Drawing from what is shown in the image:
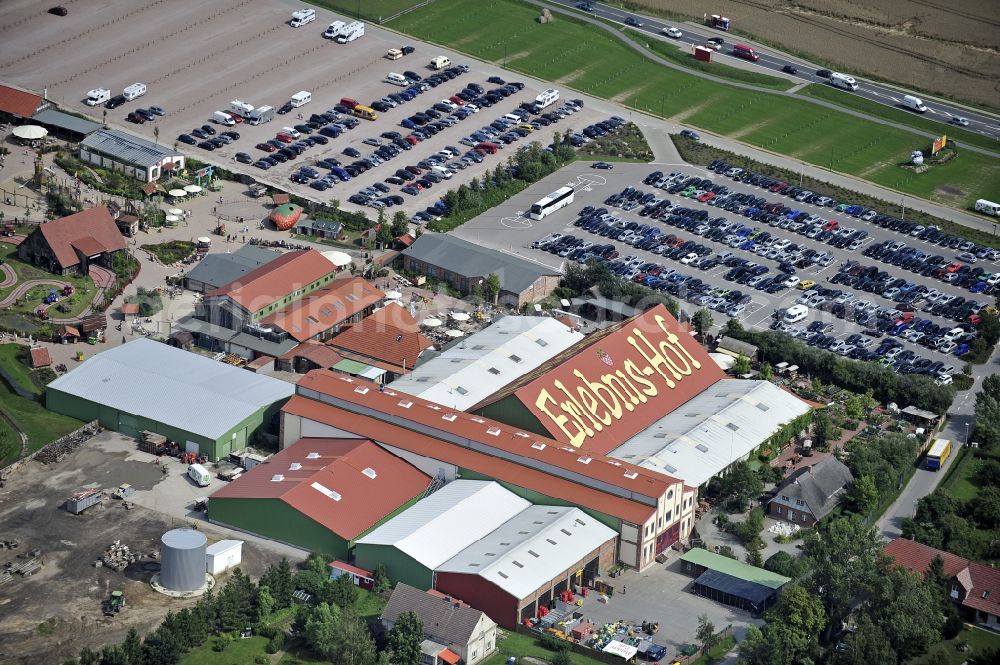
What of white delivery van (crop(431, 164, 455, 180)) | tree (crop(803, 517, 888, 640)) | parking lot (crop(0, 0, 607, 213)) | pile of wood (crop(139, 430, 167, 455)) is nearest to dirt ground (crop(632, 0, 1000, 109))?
parking lot (crop(0, 0, 607, 213))

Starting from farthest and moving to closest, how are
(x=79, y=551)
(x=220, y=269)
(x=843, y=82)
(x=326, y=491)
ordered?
(x=843, y=82), (x=220, y=269), (x=326, y=491), (x=79, y=551)

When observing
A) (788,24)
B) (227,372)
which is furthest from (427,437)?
(788,24)

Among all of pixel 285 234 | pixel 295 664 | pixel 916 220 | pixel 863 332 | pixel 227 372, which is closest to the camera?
pixel 295 664

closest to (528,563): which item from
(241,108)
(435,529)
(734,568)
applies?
(435,529)

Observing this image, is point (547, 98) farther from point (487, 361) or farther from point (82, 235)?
point (487, 361)

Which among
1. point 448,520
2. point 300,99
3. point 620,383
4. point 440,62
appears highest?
point 440,62

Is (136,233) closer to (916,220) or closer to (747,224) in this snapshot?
(747,224)
